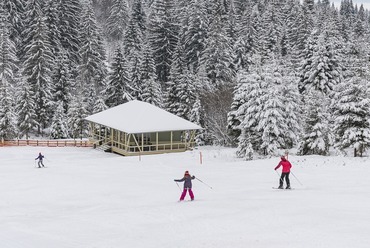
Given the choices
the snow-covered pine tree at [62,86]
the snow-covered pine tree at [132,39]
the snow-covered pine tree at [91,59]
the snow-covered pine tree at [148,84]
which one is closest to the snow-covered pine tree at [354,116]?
the snow-covered pine tree at [148,84]

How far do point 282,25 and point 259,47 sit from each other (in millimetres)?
24129

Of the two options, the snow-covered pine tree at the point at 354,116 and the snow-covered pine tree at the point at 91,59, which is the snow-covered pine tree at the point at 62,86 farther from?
the snow-covered pine tree at the point at 354,116

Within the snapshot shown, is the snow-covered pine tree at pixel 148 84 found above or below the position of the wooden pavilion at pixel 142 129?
above

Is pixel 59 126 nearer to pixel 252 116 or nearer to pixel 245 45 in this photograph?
pixel 252 116

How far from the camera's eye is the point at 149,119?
42.8m

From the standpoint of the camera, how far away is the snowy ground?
12562 mm

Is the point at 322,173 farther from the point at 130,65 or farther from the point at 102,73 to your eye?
the point at 102,73

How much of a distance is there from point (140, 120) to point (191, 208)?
26.2 metres

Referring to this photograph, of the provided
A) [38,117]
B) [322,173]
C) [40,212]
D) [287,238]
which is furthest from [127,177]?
[38,117]

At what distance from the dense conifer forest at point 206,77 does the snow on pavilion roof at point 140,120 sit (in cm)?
566

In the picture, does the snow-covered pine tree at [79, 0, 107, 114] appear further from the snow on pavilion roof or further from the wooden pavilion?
the wooden pavilion

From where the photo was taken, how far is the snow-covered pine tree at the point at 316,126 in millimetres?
32938

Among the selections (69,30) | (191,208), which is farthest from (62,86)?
(191,208)

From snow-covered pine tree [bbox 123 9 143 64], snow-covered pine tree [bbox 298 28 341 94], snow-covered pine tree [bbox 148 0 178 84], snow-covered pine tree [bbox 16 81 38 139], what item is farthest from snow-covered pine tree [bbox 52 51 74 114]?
snow-covered pine tree [bbox 298 28 341 94]
